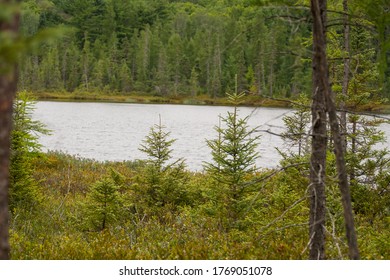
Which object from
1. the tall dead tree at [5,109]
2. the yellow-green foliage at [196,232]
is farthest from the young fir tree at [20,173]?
the tall dead tree at [5,109]

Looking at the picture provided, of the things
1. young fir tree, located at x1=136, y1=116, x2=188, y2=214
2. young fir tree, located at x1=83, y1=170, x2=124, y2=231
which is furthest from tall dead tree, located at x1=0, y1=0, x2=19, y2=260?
young fir tree, located at x1=136, y1=116, x2=188, y2=214

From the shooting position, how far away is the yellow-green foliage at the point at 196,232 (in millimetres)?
7062

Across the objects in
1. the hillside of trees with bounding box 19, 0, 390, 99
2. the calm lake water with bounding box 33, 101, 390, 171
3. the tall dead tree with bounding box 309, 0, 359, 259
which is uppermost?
the hillside of trees with bounding box 19, 0, 390, 99

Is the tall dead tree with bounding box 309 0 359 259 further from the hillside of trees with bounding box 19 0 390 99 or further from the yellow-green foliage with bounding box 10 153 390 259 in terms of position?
the hillside of trees with bounding box 19 0 390 99

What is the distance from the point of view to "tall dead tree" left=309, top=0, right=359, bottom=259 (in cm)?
461

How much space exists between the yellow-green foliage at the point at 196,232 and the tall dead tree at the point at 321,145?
175 millimetres

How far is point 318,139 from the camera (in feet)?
16.9

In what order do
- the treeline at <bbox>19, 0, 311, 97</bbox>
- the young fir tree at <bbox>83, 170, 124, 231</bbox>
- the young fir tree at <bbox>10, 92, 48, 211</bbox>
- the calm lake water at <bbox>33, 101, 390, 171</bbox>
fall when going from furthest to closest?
the treeline at <bbox>19, 0, 311, 97</bbox>, the calm lake water at <bbox>33, 101, 390, 171</bbox>, the young fir tree at <bbox>10, 92, 48, 211</bbox>, the young fir tree at <bbox>83, 170, 124, 231</bbox>

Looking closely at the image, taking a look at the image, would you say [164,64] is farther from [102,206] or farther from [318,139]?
[318,139]

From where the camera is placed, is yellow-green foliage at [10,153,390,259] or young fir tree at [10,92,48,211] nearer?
yellow-green foliage at [10,153,390,259]

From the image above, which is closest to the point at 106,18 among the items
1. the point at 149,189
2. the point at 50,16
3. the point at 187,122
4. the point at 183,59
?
the point at 50,16

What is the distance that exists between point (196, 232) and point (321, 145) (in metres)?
4.66

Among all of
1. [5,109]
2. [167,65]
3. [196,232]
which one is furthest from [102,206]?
[167,65]

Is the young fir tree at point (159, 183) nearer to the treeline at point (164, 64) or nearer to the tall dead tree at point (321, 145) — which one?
the tall dead tree at point (321, 145)
